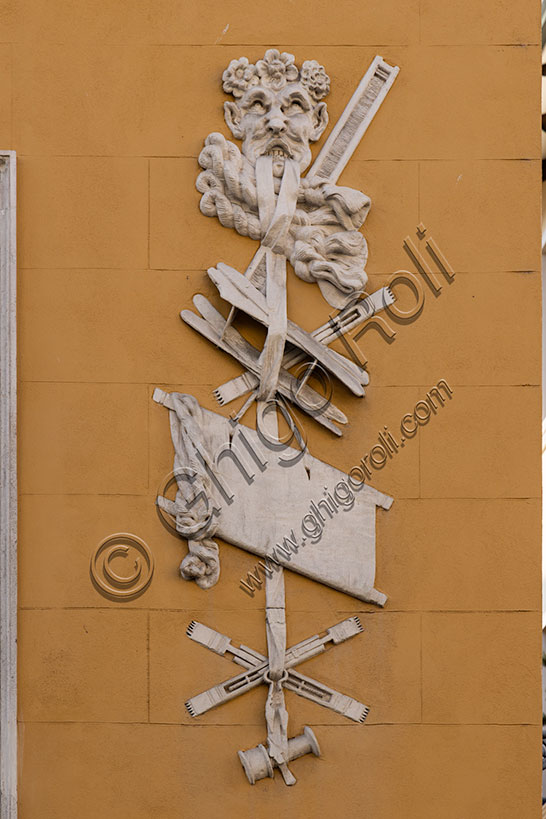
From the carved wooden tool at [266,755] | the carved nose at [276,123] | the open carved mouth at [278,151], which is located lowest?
the carved wooden tool at [266,755]

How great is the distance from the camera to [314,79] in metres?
7.07

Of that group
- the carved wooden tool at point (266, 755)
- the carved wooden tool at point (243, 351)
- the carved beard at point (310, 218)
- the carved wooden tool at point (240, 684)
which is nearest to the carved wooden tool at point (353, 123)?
the carved beard at point (310, 218)

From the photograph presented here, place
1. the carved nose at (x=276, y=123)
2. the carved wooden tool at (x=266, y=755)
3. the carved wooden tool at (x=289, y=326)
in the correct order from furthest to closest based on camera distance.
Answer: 1. the carved nose at (x=276, y=123)
2. the carved wooden tool at (x=289, y=326)
3. the carved wooden tool at (x=266, y=755)

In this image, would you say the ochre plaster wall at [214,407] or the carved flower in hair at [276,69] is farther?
the carved flower in hair at [276,69]

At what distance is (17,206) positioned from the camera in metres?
7.04

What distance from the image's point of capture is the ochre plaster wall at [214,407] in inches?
270

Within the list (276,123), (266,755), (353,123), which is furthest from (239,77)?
(266,755)

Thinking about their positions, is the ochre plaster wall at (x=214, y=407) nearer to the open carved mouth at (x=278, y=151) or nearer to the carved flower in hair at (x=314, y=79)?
the carved flower in hair at (x=314, y=79)

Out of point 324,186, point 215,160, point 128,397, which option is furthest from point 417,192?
point 128,397

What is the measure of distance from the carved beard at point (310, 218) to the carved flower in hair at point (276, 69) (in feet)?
1.28

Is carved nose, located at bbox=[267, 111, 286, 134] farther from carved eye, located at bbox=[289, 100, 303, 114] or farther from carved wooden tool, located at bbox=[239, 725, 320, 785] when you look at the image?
carved wooden tool, located at bbox=[239, 725, 320, 785]

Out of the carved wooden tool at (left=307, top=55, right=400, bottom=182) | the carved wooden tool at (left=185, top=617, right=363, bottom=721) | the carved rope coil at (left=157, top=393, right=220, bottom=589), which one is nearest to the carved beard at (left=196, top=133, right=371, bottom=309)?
the carved wooden tool at (left=307, top=55, right=400, bottom=182)

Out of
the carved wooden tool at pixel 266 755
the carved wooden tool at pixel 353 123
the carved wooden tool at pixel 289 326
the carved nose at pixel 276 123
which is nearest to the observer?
the carved wooden tool at pixel 266 755

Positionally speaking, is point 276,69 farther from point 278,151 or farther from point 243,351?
point 243,351
